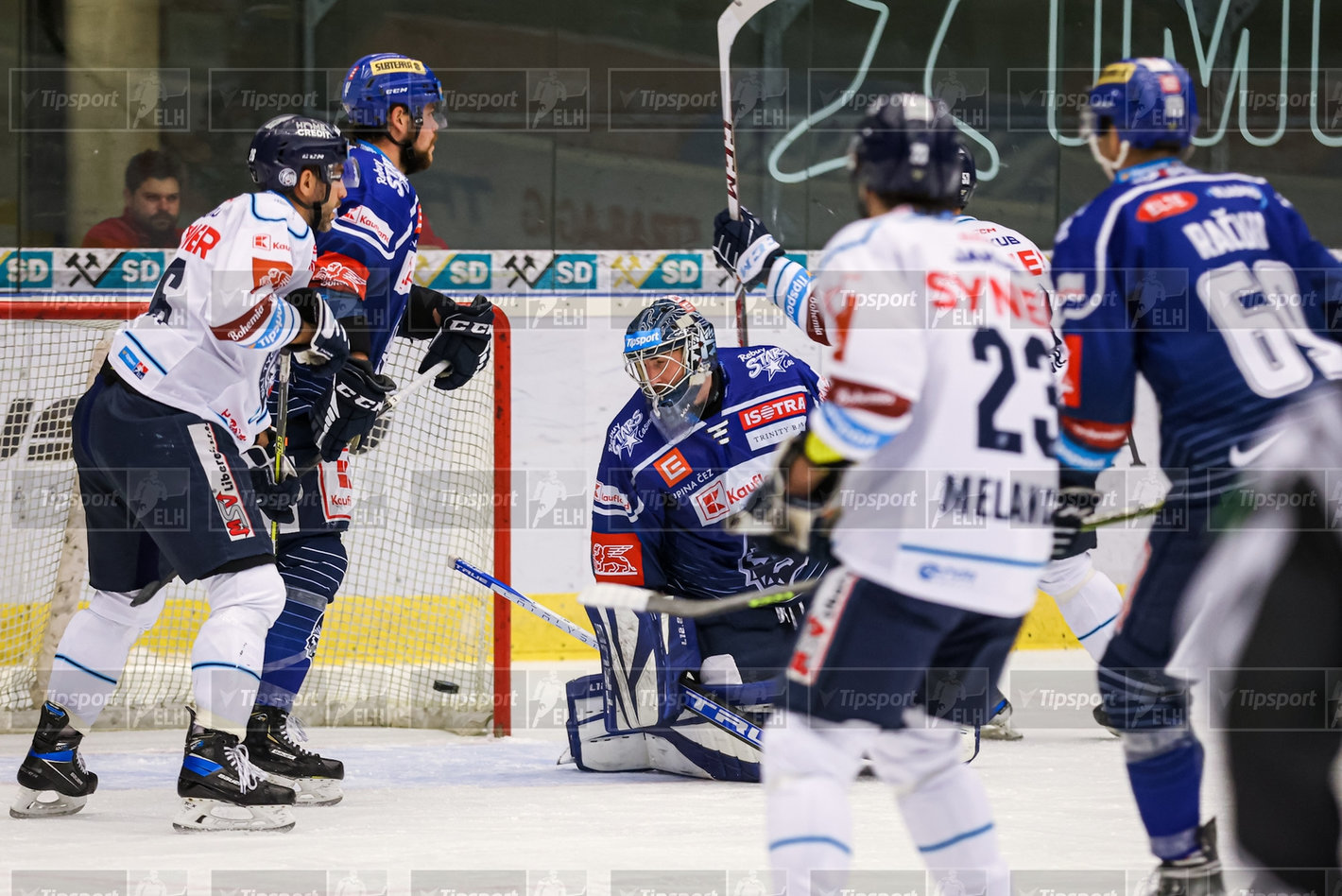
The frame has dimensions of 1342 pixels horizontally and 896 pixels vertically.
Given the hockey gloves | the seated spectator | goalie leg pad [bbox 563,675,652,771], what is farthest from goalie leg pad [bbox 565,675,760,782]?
the seated spectator

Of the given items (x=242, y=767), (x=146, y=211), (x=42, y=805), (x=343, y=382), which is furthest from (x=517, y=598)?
(x=146, y=211)

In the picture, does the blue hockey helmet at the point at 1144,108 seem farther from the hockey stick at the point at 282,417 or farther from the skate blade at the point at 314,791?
the skate blade at the point at 314,791

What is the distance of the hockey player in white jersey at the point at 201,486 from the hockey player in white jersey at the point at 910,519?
152cm

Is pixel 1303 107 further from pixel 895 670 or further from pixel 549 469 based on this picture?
pixel 895 670

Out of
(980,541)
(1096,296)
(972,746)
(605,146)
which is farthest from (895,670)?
(605,146)

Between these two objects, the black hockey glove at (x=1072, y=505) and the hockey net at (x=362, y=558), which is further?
the hockey net at (x=362, y=558)

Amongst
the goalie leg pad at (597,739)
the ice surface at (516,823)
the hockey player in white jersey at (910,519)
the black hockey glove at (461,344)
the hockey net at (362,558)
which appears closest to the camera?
the hockey player in white jersey at (910,519)

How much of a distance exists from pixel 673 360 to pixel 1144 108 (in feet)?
5.70

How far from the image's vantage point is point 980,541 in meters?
2.16

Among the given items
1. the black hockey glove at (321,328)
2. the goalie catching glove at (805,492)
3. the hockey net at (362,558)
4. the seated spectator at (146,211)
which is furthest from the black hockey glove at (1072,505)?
the seated spectator at (146,211)

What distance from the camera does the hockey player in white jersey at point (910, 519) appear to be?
2.10 meters

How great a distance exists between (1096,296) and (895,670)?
661 millimetres

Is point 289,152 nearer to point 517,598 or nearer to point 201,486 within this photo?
point 201,486

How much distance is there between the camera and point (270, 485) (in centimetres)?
379
